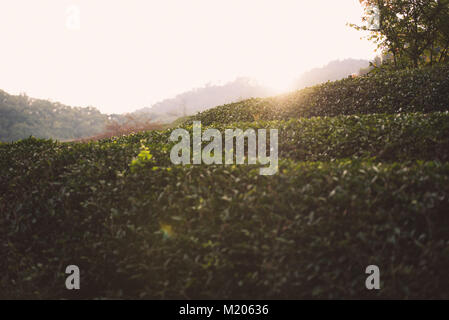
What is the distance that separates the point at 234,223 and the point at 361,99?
25.1ft

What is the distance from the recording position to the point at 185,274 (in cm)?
441

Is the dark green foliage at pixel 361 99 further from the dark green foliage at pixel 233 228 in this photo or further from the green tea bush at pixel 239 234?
the green tea bush at pixel 239 234

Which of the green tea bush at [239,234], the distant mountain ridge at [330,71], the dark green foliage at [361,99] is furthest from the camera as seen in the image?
the distant mountain ridge at [330,71]

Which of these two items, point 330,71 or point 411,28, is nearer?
point 411,28

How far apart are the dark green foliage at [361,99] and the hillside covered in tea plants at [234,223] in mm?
3008

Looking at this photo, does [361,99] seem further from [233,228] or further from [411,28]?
[233,228]

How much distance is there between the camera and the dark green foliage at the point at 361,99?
9.21 meters

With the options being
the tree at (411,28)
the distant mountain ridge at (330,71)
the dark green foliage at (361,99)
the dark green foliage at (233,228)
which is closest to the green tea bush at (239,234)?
the dark green foliage at (233,228)

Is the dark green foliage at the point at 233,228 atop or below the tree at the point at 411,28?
below

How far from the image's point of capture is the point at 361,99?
10289 mm

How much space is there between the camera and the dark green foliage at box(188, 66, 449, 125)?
9211 mm

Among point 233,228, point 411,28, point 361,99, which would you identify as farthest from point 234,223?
point 411,28
